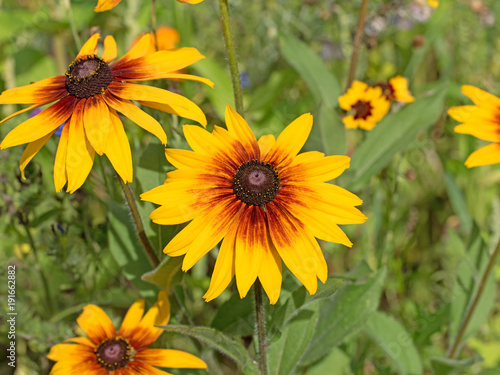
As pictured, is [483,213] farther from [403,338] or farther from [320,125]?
[320,125]

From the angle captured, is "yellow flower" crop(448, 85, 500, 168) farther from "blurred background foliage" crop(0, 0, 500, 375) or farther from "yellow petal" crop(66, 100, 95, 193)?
"yellow petal" crop(66, 100, 95, 193)

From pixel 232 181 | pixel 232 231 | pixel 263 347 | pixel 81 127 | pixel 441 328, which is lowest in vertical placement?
pixel 441 328

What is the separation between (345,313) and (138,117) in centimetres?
90

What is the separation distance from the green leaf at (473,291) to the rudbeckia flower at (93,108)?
126 centimetres

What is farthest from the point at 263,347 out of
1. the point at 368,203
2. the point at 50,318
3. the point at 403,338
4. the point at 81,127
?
the point at 368,203

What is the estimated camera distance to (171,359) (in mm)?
1302

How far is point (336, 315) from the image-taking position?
1.63 metres

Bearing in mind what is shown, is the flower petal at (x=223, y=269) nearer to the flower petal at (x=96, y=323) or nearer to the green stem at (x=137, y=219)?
the green stem at (x=137, y=219)

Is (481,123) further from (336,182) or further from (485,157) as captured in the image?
(336,182)

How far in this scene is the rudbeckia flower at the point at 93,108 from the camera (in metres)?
1.08

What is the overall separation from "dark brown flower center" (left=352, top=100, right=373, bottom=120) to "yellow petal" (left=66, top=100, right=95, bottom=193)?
1012mm

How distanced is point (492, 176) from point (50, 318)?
2.27 meters

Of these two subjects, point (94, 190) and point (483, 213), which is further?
point (483, 213)

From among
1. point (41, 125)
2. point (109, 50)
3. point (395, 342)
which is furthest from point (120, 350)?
point (395, 342)
